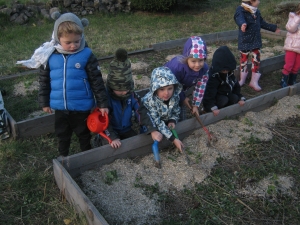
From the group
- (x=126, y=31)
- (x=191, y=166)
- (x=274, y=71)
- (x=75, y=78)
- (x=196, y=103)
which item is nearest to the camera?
(x=75, y=78)

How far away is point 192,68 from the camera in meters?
3.99

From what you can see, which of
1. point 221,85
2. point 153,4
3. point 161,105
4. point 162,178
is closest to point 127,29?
point 153,4

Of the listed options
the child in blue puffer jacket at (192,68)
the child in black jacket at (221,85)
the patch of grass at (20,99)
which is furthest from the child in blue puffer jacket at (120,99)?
the patch of grass at (20,99)

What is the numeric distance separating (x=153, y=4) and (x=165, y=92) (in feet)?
26.2

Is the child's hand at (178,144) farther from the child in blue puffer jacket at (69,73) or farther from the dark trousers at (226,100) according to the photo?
the dark trousers at (226,100)

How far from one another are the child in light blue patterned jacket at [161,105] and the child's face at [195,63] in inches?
12.9

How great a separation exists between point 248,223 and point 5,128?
2.74m

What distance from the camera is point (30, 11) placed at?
408 inches

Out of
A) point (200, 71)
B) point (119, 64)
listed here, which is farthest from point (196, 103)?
point (119, 64)

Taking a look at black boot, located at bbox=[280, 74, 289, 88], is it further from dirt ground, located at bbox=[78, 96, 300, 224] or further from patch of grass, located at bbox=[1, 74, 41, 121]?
patch of grass, located at bbox=[1, 74, 41, 121]

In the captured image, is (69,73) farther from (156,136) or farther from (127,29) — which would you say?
(127,29)

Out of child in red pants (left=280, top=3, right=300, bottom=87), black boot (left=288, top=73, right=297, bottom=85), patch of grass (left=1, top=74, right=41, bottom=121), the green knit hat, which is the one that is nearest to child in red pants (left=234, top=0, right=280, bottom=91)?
child in red pants (left=280, top=3, right=300, bottom=87)

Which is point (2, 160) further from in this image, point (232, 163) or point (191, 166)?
point (232, 163)

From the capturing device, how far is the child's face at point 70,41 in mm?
3010
